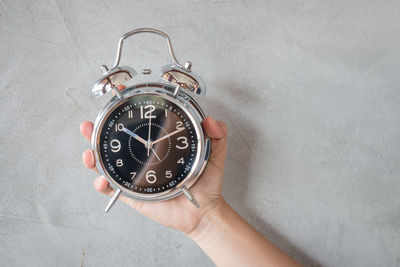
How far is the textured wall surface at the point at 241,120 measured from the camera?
1.00 m

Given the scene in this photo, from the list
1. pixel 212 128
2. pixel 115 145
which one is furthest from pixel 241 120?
pixel 115 145

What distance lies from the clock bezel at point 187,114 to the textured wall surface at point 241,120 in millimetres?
216

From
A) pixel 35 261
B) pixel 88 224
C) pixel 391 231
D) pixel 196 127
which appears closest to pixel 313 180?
pixel 391 231

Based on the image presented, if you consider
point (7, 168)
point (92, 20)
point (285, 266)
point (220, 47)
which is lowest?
point (285, 266)

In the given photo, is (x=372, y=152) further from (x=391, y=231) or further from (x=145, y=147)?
(x=145, y=147)

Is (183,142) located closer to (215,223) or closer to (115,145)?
(115,145)

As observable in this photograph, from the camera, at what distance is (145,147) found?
2.67ft

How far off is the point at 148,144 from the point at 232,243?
0.42 meters

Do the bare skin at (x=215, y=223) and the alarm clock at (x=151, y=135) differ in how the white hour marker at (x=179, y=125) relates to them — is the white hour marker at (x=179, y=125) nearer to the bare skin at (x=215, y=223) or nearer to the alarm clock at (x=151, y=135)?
the alarm clock at (x=151, y=135)

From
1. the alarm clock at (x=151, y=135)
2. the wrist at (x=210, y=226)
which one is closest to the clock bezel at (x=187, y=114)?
the alarm clock at (x=151, y=135)

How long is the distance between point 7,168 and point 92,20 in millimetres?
607

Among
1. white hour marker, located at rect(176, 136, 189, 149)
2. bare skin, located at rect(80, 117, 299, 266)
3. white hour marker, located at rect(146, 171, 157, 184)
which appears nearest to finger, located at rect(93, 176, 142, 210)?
bare skin, located at rect(80, 117, 299, 266)

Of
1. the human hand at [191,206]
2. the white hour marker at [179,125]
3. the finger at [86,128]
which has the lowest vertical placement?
the human hand at [191,206]

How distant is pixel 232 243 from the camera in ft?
3.01
